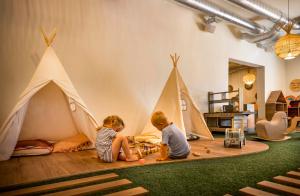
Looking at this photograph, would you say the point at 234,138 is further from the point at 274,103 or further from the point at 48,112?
the point at 274,103

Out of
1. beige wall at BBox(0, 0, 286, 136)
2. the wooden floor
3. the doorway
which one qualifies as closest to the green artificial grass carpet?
the wooden floor

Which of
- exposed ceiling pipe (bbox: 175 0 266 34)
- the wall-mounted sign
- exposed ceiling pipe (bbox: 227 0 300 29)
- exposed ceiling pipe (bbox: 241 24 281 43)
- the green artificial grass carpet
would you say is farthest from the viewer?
the wall-mounted sign

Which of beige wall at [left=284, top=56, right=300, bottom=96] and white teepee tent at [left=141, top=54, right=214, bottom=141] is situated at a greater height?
beige wall at [left=284, top=56, right=300, bottom=96]

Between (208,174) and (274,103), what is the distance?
6.34m

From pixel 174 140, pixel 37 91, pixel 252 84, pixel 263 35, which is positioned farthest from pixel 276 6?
pixel 37 91

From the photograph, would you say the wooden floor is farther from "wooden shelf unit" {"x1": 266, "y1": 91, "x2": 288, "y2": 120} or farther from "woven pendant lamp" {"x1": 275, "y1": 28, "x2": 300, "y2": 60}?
"wooden shelf unit" {"x1": 266, "y1": 91, "x2": 288, "y2": 120}

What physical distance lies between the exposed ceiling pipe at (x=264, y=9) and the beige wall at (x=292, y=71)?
114 inches

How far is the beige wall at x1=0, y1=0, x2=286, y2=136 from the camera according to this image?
11.1 feet

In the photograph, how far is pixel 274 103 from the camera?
7246mm

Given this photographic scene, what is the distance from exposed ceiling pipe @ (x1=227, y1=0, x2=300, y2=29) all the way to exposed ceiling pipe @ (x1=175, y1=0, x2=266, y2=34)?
58 centimetres

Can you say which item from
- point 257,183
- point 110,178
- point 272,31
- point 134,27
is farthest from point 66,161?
point 272,31

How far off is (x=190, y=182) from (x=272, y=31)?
5.51m

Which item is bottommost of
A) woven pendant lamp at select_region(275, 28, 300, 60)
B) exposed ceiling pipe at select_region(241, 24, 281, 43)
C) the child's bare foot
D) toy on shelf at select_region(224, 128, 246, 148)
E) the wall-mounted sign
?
the child's bare foot

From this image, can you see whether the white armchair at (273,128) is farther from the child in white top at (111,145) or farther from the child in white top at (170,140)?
the child in white top at (111,145)
